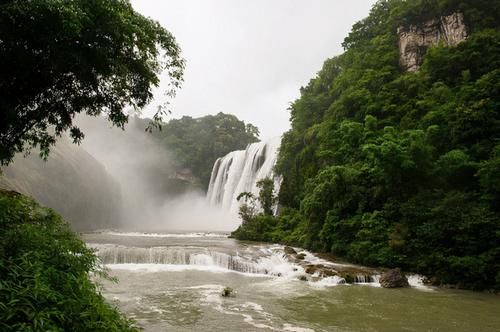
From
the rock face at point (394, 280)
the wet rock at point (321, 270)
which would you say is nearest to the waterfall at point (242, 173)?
the wet rock at point (321, 270)

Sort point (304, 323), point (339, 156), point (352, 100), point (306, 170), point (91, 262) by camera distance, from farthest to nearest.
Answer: point (306, 170) → point (352, 100) → point (339, 156) → point (304, 323) → point (91, 262)

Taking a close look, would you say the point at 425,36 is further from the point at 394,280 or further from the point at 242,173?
the point at 242,173

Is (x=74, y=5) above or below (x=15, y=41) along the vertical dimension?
above

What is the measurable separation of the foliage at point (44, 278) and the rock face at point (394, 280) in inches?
449

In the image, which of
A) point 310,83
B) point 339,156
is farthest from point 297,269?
point 310,83

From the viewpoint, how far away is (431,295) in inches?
484

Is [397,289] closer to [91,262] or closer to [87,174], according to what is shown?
[91,262]

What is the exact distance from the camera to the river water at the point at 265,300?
28.9ft

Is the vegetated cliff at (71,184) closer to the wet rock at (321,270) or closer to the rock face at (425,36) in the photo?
the wet rock at (321,270)

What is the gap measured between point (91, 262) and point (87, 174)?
36644mm

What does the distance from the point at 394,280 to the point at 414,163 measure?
5565 millimetres

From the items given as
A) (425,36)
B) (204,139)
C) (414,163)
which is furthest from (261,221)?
(204,139)

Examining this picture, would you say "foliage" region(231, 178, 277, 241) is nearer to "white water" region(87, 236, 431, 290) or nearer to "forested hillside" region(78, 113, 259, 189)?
"white water" region(87, 236, 431, 290)

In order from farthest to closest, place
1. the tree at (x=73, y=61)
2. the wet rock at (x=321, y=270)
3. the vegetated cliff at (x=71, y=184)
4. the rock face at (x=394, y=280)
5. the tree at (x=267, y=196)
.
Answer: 1. the tree at (x=267, y=196)
2. the vegetated cliff at (x=71, y=184)
3. the wet rock at (x=321, y=270)
4. the rock face at (x=394, y=280)
5. the tree at (x=73, y=61)
